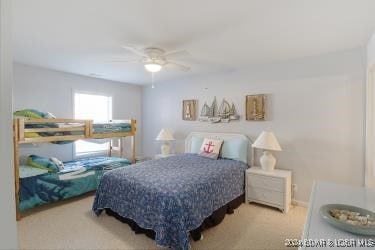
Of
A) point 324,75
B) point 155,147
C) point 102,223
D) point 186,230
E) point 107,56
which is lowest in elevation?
point 102,223

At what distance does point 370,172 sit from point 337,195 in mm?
1318

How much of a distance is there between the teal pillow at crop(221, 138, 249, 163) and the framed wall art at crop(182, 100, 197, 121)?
1094mm

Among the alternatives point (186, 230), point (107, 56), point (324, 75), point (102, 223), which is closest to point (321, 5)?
point (324, 75)

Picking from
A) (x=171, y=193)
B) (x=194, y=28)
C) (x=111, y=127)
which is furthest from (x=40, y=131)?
(x=194, y=28)

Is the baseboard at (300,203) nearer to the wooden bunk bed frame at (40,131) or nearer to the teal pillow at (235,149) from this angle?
the teal pillow at (235,149)

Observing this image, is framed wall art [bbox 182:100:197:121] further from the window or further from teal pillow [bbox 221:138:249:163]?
the window

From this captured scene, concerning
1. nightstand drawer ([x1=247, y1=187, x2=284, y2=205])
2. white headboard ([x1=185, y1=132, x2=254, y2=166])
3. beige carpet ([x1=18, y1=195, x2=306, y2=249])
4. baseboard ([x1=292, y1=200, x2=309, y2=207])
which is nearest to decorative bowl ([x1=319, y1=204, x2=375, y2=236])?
beige carpet ([x1=18, y1=195, x2=306, y2=249])

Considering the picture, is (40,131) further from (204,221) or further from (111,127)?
(204,221)

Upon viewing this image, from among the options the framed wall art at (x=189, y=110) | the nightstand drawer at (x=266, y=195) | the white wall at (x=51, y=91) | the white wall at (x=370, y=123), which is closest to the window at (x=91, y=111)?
the white wall at (x=51, y=91)

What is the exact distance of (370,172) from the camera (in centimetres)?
246

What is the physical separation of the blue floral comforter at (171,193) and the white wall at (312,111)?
886mm

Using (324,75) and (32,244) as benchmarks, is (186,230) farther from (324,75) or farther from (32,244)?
(324,75)

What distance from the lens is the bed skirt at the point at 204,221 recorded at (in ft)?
7.30

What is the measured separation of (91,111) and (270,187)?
3902 millimetres
